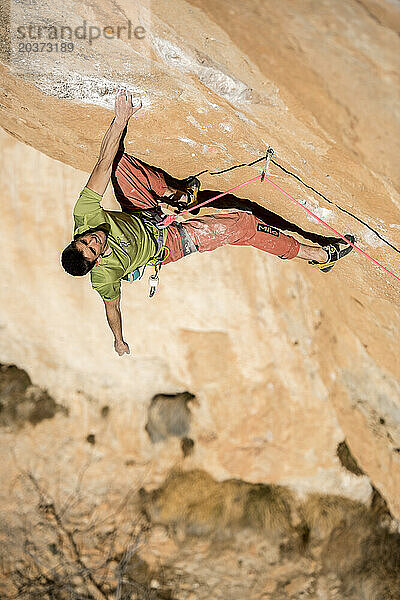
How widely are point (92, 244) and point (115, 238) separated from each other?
22 centimetres

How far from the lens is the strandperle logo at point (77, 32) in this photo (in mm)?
1717

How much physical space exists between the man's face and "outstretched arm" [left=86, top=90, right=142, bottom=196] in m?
0.29

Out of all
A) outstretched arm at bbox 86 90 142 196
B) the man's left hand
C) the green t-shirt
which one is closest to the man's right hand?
the green t-shirt

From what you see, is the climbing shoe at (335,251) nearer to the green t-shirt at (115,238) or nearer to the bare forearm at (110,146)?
the green t-shirt at (115,238)

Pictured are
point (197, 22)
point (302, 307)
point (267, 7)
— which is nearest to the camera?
point (267, 7)

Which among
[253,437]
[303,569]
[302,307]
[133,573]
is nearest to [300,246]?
[302,307]

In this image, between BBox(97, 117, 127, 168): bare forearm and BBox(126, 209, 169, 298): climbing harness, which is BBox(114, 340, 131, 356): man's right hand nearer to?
BBox(126, 209, 169, 298): climbing harness

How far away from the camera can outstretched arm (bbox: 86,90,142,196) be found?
1.95m

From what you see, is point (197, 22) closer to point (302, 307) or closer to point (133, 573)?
point (302, 307)

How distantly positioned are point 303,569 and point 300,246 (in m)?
3.02

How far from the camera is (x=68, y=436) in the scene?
3764mm

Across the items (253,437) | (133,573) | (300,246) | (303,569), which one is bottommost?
(133,573)

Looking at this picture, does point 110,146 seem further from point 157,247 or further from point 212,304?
point 212,304

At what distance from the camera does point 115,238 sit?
197 centimetres
